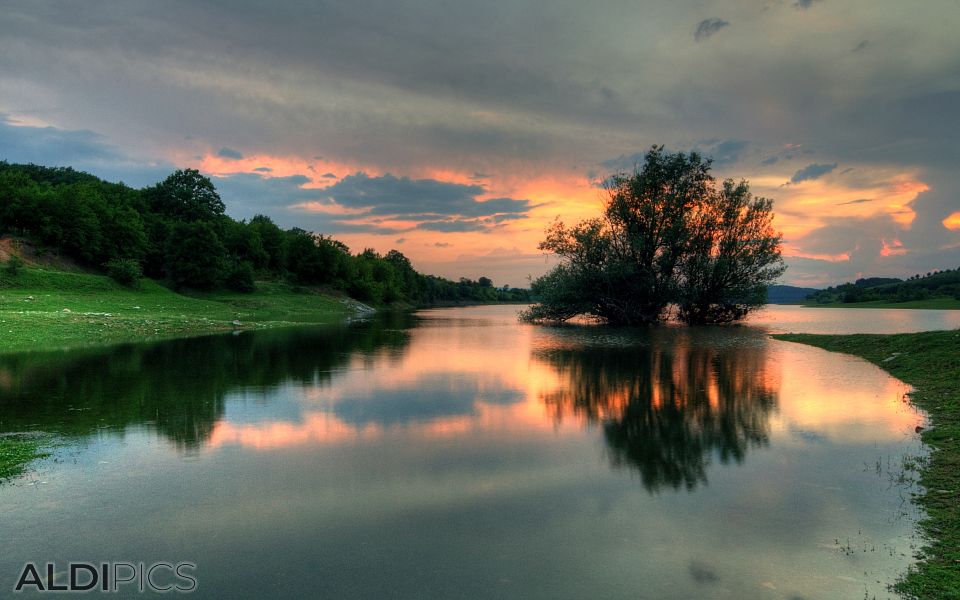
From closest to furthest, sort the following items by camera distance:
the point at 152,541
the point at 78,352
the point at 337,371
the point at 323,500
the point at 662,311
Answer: the point at 152,541 → the point at 323,500 → the point at 337,371 → the point at 78,352 → the point at 662,311

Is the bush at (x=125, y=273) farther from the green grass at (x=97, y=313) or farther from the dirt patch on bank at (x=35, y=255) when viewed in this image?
the dirt patch on bank at (x=35, y=255)

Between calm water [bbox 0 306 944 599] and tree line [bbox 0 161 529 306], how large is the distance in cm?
5615

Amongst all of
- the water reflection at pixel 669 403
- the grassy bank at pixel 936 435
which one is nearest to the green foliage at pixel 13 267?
the water reflection at pixel 669 403

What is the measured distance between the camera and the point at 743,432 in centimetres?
1204

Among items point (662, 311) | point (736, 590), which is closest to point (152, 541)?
point (736, 590)

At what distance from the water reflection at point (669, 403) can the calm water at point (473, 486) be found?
0.33ft

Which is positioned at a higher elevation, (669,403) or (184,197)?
(184,197)

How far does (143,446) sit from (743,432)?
1315cm

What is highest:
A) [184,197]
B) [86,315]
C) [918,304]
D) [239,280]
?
[184,197]

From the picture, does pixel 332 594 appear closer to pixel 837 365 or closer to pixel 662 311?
pixel 837 365

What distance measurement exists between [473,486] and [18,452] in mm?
8860

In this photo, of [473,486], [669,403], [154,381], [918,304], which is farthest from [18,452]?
[918,304]

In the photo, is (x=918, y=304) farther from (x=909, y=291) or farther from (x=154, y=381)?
(x=154, y=381)

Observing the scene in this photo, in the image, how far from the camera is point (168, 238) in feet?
251
